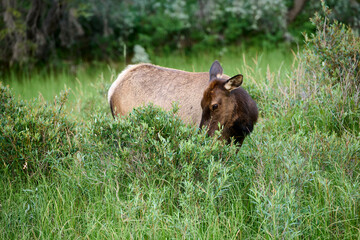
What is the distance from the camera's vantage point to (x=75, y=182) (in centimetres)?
388

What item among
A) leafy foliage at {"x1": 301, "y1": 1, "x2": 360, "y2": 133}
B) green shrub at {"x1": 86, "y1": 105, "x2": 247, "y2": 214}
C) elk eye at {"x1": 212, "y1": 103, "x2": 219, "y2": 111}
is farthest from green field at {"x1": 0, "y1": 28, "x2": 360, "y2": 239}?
elk eye at {"x1": 212, "y1": 103, "x2": 219, "y2": 111}

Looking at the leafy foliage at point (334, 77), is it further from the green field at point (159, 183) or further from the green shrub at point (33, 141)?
the green shrub at point (33, 141)

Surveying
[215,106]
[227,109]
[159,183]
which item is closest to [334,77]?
[227,109]

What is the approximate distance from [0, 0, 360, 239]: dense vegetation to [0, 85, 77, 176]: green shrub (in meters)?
0.01

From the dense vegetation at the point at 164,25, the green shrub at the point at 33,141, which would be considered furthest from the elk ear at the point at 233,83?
the dense vegetation at the point at 164,25

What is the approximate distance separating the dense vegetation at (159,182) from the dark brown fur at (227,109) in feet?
0.90

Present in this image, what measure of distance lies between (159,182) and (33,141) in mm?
1536

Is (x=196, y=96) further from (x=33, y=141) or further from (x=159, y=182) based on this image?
(x=33, y=141)

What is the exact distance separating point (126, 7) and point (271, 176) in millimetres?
11502

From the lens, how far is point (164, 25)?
566 inches

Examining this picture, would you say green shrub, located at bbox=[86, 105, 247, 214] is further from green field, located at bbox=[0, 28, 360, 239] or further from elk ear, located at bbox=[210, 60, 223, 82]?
elk ear, located at bbox=[210, 60, 223, 82]

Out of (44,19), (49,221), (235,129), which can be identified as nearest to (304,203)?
(235,129)

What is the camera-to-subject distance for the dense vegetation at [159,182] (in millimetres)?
3215

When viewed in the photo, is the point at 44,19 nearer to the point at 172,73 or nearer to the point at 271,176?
the point at 172,73
